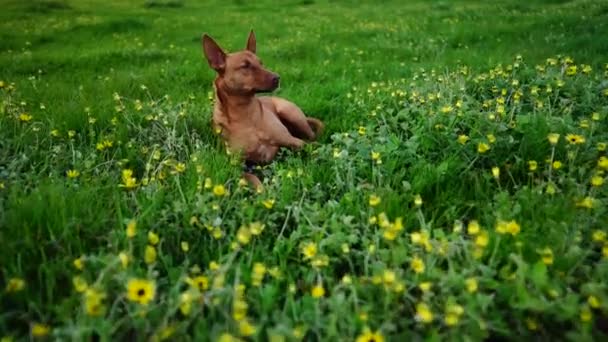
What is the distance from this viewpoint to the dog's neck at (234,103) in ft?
14.8

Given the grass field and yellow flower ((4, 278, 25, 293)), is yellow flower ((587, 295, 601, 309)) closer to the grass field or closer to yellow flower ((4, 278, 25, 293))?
the grass field

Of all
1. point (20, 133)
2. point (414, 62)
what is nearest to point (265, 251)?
point (20, 133)

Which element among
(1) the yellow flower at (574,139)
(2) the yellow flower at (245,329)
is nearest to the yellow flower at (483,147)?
(1) the yellow flower at (574,139)

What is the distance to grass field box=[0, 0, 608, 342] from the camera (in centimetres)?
220

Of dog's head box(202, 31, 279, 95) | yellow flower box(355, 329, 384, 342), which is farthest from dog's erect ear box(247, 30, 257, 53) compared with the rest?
yellow flower box(355, 329, 384, 342)

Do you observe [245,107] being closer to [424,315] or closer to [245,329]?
[245,329]

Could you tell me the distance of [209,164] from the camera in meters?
3.90

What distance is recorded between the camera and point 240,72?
4.42 meters

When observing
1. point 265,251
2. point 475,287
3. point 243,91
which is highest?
point 243,91

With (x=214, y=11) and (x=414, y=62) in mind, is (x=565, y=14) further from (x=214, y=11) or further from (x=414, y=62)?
(x=214, y=11)

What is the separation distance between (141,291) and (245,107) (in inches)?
106

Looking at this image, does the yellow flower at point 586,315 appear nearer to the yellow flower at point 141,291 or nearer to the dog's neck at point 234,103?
the yellow flower at point 141,291

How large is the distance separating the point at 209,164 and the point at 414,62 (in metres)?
6.12

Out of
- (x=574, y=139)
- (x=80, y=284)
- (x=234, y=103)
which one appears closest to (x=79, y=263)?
(x=80, y=284)
